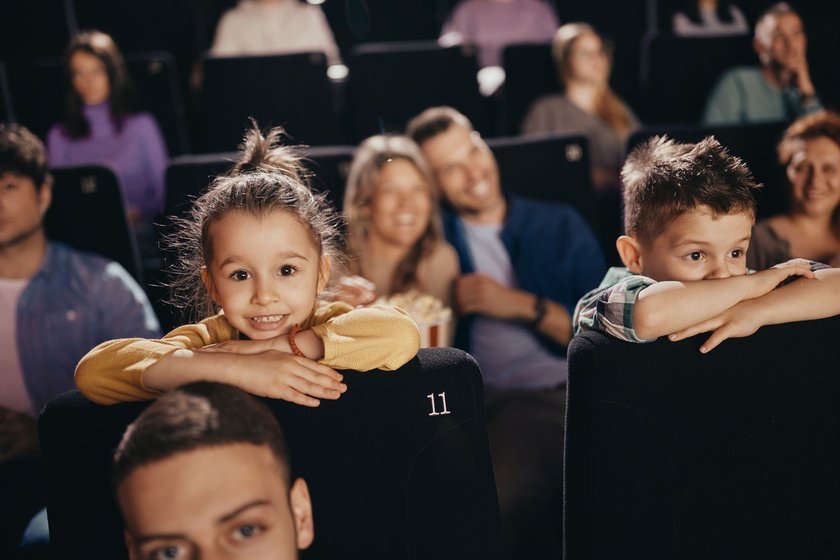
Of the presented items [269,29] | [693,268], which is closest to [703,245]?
[693,268]

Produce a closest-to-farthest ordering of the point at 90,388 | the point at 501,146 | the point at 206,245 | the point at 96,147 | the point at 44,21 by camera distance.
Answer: the point at 90,388
the point at 206,245
the point at 501,146
the point at 96,147
the point at 44,21

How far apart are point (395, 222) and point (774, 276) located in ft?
2.45

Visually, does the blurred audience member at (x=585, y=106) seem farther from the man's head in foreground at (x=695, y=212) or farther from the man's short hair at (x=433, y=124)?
the man's head in foreground at (x=695, y=212)

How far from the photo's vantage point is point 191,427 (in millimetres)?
617

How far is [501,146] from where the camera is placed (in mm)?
1595

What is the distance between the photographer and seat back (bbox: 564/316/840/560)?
2.50 feet

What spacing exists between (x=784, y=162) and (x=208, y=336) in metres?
1.14

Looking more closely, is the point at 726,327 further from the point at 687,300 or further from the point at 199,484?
the point at 199,484

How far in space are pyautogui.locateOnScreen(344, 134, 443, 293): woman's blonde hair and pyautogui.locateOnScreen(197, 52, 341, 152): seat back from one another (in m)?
0.62

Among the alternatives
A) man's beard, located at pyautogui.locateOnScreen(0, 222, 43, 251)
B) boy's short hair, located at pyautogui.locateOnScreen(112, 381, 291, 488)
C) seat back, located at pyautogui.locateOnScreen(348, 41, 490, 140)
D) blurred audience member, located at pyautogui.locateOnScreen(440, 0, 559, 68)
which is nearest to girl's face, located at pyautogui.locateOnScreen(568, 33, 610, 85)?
seat back, located at pyautogui.locateOnScreen(348, 41, 490, 140)

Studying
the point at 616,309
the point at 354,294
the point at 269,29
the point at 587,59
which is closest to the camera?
the point at 616,309

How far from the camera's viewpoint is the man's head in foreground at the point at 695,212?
88 centimetres

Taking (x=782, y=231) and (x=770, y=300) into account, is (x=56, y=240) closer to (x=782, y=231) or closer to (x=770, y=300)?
(x=770, y=300)

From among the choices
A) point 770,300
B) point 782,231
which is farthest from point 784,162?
point 770,300
